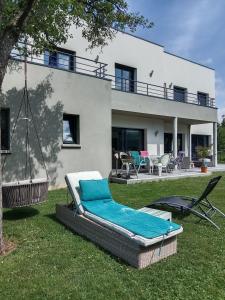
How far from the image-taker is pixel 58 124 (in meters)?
12.0

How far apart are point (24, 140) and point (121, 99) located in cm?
586

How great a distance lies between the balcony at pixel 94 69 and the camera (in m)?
13.3

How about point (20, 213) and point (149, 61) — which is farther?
point (149, 61)

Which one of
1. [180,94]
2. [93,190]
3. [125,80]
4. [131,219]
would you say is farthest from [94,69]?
[131,219]

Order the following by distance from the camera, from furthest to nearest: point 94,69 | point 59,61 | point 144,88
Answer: point 144,88 → point 94,69 → point 59,61

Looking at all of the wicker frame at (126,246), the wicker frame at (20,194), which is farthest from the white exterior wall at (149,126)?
the wicker frame at (126,246)

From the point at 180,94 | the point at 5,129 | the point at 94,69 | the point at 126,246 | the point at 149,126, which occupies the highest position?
the point at 94,69

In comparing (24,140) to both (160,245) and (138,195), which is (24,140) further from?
(160,245)

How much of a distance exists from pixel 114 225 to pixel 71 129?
818cm

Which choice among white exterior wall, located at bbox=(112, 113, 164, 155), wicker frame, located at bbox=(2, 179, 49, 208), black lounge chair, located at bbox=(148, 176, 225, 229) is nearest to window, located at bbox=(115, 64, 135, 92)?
white exterior wall, located at bbox=(112, 113, 164, 155)

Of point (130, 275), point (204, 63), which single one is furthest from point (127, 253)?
point (204, 63)

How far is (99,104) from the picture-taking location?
44.2ft

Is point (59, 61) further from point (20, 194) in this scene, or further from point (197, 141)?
point (197, 141)

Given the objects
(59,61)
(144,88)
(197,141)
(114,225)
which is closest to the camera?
(114,225)
